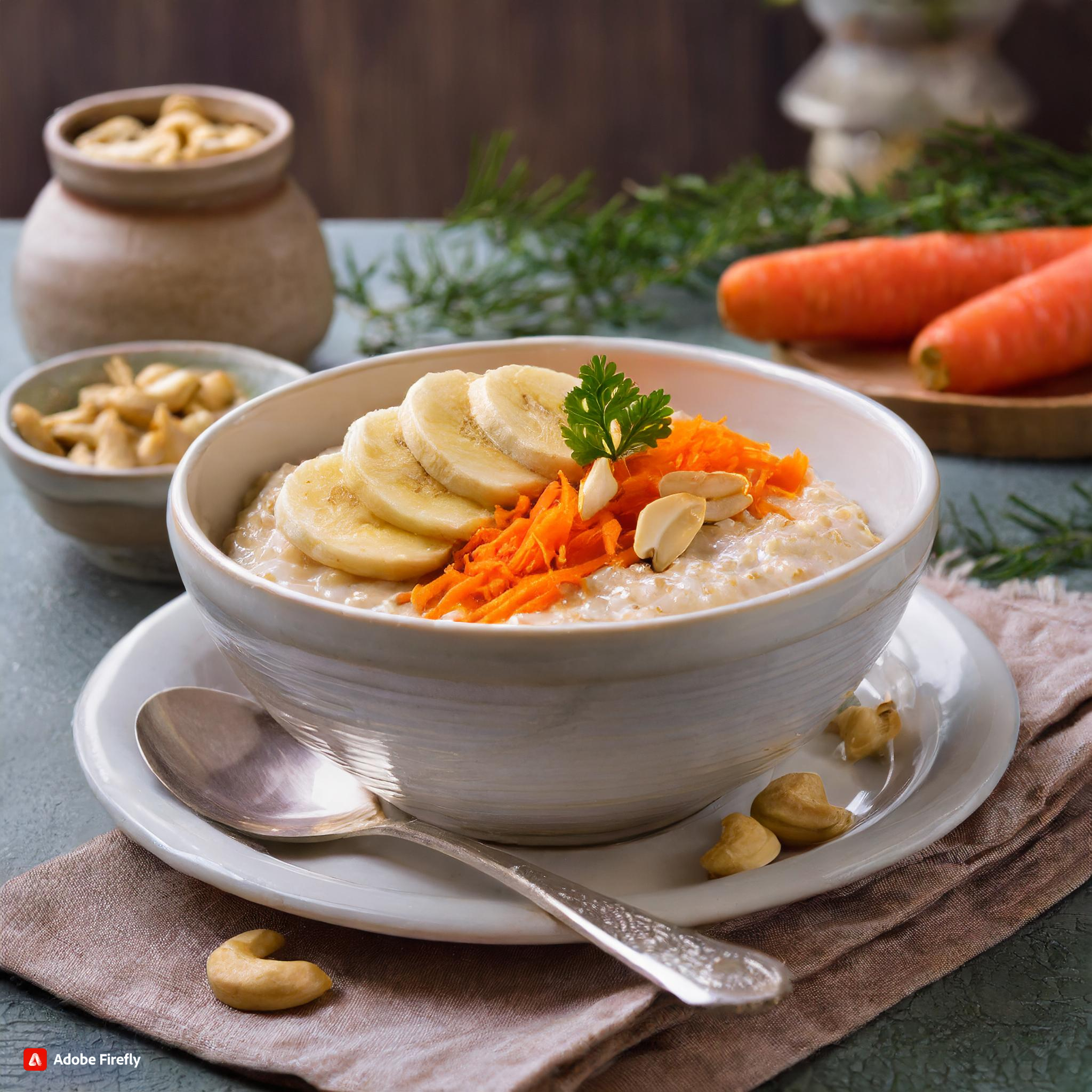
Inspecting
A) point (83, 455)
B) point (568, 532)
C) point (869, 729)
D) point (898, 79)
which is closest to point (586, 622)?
point (568, 532)

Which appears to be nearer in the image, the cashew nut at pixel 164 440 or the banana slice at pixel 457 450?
the banana slice at pixel 457 450

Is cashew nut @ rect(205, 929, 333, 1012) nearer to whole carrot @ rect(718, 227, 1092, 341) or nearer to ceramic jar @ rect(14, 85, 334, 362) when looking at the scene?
Answer: ceramic jar @ rect(14, 85, 334, 362)

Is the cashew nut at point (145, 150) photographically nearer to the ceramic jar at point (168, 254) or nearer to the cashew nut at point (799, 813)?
the ceramic jar at point (168, 254)

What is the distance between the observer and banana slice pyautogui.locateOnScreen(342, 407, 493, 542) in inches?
51.8

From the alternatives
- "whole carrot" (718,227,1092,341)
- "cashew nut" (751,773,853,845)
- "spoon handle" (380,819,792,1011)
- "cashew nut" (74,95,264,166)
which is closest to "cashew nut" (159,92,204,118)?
"cashew nut" (74,95,264,166)

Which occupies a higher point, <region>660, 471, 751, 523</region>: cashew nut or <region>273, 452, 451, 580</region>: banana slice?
<region>660, 471, 751, 523</region>: cashew nut

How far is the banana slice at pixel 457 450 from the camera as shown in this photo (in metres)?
1.35

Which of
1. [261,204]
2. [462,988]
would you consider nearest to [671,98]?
[261,204]

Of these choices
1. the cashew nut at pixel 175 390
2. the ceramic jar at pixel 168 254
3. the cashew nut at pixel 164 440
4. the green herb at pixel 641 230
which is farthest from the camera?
the green herb at pixel 641 230

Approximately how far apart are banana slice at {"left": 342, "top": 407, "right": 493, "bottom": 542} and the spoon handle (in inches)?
12.0

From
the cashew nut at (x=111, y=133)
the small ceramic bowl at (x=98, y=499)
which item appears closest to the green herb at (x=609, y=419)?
the small ceramic bowl at (x=98, y=499)

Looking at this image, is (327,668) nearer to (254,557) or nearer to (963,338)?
(254,557)

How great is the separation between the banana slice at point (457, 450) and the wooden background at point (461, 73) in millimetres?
4020

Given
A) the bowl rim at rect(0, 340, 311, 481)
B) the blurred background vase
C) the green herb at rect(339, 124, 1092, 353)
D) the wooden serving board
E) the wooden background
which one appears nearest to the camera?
the bowl rim at rect(0, 340, 311, 481)
